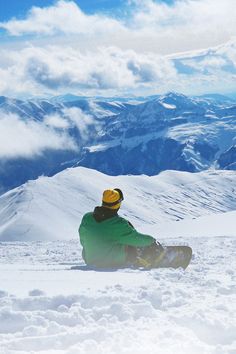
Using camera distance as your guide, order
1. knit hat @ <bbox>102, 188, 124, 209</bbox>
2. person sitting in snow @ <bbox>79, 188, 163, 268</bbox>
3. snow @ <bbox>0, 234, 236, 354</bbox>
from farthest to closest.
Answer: person sitting in snow @ <bbox>79, 188, 163, 268</bbox>
knit hat @ <bbox>102, 188, 124, 209</bbox>
snow @ <bbox>0, 234, 236, 354</bbox>

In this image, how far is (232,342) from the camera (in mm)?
5402

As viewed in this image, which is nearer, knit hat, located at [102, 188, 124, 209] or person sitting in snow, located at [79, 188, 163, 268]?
knit hat, located at [102, 188, 124, 209]

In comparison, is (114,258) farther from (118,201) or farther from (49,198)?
(49,198)

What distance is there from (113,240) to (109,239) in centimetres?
8

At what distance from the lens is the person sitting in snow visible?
1018 cm

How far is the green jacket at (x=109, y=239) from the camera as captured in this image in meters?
10.2

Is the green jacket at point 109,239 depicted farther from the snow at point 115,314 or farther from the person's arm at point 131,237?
the snow at point 115,314

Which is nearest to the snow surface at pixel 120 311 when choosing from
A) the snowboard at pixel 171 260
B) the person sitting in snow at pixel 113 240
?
the snowboard at pixel 171 260

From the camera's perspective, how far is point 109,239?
10.3 metres

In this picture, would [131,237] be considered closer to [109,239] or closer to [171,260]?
[109,239]

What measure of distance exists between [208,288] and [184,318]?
2056 millimetres

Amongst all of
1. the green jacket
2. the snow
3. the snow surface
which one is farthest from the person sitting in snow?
the snow

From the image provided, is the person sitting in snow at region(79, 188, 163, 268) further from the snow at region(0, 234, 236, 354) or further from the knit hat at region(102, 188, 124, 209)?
the snow at region(0, 234, 236, 354)

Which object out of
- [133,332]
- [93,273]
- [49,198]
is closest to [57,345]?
[133,332]
